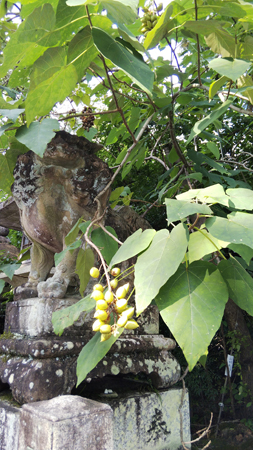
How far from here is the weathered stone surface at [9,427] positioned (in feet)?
3.25

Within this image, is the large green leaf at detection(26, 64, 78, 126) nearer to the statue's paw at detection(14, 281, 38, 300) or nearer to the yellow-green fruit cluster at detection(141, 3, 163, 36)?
the yellow-green fruit cluster at detection(141, 3, 163, 36)

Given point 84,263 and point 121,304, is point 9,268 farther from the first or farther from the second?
point 121,304

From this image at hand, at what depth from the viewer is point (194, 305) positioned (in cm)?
53

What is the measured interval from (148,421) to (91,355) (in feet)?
2.53

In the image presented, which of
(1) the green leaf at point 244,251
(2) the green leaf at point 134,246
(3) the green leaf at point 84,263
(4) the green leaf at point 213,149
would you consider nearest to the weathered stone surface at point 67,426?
(3) the green leaf at point 84,263

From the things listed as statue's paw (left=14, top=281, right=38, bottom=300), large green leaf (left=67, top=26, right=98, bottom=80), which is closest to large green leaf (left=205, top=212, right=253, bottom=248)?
large green leaf (left=67, top=26, right=98, bottom=80)

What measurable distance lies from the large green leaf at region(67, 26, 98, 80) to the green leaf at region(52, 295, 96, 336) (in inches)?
21.5

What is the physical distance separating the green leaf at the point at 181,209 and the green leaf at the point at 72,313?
0.89ft

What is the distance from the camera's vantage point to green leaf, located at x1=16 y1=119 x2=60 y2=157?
74 centimetres

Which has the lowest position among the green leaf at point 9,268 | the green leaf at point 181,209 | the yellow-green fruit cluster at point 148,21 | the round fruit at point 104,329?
the round fruit at point 104,329

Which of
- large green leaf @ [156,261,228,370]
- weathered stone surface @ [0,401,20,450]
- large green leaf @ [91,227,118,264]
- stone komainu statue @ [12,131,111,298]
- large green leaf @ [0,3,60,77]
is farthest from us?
stone komainu statue @ [12,131,111,298]

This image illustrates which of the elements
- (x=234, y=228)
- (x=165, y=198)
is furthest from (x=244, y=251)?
(x=165, y=198)

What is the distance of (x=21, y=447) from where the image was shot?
0.83 meters

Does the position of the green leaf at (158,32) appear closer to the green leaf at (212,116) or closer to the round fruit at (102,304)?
the green leaf at (212,116)
